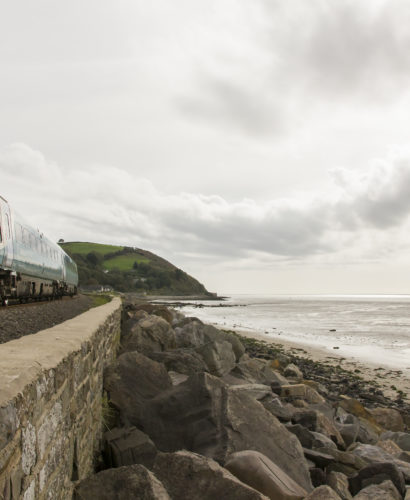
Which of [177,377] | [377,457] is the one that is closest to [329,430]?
[377,457]

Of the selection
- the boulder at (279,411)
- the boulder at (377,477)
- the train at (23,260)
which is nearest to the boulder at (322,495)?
the boulder at (377,477)

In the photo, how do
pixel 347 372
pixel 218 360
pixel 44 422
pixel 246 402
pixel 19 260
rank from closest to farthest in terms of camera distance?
pixel 44 422, pixel 246 402, pixel 218 360, pixel 19 260, pixel 347 372

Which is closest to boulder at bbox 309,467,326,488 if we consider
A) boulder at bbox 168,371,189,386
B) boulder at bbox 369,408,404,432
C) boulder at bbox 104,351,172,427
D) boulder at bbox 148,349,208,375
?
boulder at bbox 104,351,172,427

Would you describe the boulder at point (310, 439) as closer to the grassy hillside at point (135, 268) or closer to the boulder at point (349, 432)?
the boulder at point (349, 432)

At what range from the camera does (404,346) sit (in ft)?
98.5

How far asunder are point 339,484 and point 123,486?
10.5 feet

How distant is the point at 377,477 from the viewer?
5672 millimetres

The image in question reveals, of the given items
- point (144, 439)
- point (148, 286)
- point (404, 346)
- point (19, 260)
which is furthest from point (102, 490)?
point (148, 286)

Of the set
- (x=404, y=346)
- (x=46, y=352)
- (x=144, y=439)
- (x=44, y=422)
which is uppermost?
(x=46, y=352)

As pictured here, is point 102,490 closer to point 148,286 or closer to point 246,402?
point 246,402

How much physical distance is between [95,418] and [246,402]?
2.12 metres

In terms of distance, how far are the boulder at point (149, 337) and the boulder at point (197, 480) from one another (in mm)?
6279

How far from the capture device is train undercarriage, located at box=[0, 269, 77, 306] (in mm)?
12528

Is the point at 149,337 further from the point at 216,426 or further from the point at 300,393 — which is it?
the point at 216,426
